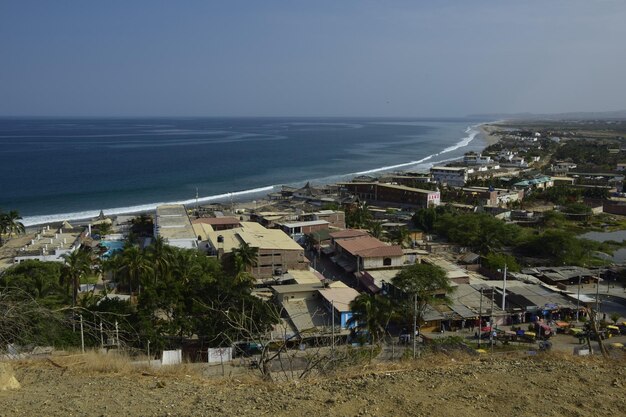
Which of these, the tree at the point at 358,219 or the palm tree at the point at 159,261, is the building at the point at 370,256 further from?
the tree at the point at 358,219

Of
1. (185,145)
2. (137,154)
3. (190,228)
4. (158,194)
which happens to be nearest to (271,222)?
(190,228)

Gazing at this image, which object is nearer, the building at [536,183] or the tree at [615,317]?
the tree at [615,317]

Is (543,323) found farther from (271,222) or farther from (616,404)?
(271,222)

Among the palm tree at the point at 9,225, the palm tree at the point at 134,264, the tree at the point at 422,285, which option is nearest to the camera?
the tree at the point at 422,285

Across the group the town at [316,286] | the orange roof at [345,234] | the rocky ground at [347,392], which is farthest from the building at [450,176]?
the rocky ground at [347,392]

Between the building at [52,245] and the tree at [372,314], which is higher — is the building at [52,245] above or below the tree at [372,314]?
below

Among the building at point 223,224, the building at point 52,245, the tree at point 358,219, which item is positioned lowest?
the building at point 52,245

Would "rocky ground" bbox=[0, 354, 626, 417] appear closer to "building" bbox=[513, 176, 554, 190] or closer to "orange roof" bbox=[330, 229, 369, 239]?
"orange roof" bbox=[330, 229, 369, 239]
